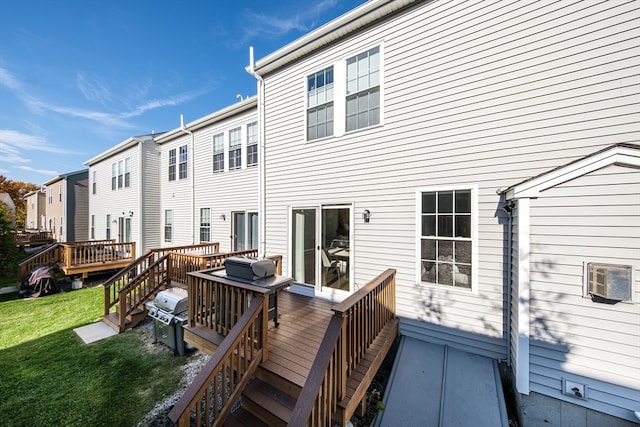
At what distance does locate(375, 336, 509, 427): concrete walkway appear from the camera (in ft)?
9.09

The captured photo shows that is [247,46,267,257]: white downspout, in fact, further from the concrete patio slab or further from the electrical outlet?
the electrical outlet

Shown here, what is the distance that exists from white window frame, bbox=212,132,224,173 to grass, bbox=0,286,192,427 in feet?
18.8

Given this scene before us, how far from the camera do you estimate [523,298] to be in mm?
3014

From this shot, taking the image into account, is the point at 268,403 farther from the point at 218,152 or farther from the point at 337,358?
the point at 218,152

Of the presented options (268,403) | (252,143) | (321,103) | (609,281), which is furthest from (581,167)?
(252,143)

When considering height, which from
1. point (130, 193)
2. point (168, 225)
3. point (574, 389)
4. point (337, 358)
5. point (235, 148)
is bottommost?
point (574, 389)

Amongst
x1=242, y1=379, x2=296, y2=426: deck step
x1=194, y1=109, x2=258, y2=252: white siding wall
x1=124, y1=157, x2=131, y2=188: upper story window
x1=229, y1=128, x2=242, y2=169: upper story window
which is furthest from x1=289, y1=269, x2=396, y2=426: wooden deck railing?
x1=124, y1=157, x2=131, y2=188: upper story window

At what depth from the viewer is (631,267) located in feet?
8.32

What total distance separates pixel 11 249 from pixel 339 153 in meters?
16.0

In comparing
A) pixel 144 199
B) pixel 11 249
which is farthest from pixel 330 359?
pixel 11 249

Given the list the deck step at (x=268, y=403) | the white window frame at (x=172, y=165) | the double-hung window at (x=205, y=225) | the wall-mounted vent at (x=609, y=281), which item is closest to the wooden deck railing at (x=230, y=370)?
the deck step at (x=268, y=403)

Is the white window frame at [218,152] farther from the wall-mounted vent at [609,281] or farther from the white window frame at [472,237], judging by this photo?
the wall-mounted vent at [609,281]

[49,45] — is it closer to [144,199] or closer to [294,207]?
[144,199]

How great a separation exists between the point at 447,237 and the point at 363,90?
3.45 meters
